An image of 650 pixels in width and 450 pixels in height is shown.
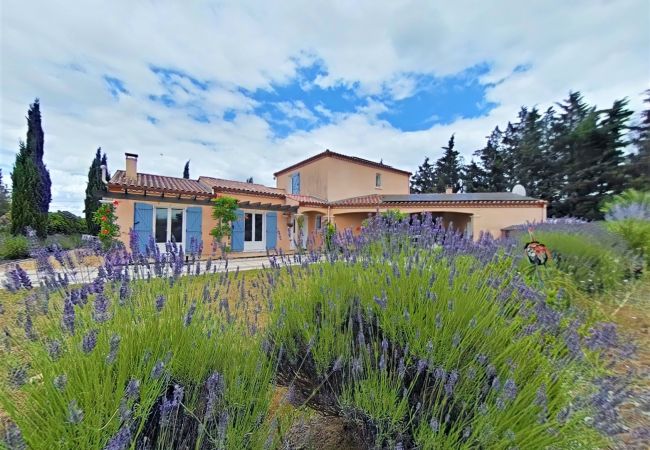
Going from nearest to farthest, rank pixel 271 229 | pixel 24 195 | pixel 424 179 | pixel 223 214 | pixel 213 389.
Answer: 1. pixel 213 389
2. pixel 223 214
3. pixel 24 195
4. pixel 271 229
5. pixel 424 179

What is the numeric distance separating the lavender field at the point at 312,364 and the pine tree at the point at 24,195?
57.5 ft

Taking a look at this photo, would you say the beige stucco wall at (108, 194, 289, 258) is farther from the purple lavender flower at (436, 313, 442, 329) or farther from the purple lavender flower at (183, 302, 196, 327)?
the purple lavender flower at (436, 313, 442, 329)

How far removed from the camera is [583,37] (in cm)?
786

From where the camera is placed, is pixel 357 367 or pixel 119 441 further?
pixel 357 367

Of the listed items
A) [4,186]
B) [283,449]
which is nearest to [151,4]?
[283,449]

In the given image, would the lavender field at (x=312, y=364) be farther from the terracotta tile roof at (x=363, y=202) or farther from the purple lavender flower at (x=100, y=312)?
the terracotta tile roof at (x=363, y=202)

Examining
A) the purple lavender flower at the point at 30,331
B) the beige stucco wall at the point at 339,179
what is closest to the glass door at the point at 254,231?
the beige stucco wall at the point at 339,179

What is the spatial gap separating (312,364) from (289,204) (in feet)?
47.2

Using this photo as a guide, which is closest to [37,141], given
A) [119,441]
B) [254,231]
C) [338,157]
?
[254,231]

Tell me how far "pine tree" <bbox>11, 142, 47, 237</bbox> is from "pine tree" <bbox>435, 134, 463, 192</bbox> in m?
37.2

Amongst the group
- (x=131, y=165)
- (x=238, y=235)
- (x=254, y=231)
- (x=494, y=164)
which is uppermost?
(x=494, y=164)

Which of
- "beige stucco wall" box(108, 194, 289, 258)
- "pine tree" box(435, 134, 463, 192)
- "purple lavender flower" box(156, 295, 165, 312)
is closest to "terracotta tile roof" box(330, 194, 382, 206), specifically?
"beige stucco wall" box(108, 194, 289, 258)

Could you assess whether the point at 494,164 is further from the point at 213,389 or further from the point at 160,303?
the point at 213,389

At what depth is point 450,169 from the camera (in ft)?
125
